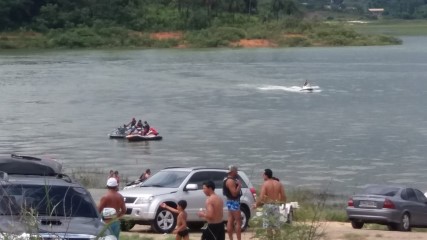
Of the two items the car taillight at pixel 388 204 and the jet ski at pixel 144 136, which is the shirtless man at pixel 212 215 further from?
the jet ski at pixel 144 136

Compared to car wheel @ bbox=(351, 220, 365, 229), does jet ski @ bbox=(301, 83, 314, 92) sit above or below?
below

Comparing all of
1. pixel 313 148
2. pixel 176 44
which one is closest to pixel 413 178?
pixel 313 148

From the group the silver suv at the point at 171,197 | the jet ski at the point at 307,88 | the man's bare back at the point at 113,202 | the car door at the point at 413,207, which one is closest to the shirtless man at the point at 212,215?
the man's bare back at the point at 113,202

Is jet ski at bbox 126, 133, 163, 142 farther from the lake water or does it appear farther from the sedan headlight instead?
the sedan headlight

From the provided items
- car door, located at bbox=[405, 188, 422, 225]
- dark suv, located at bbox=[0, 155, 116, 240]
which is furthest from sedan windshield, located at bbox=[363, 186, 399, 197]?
dark suv, located at bbox=[0, 155, 116, 240]

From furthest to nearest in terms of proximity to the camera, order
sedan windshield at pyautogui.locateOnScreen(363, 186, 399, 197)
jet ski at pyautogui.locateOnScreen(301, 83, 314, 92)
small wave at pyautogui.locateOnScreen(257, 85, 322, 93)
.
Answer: small wave at pyautogui.locateOnScreen(257, 85, 322, 93) → jet ski at pyautogui.locateOnScreen(301, 83, 314, 92) → sedan windshield at pyautogui.locateOnScreen(363, 186, 399, 197)

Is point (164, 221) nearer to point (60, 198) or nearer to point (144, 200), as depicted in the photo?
point (144, 200)

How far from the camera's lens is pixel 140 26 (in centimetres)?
15062

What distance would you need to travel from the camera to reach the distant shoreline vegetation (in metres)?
144

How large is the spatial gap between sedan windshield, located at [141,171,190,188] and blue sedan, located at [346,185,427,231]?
4901 millimetres

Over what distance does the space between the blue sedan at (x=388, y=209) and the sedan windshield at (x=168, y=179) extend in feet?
16.1

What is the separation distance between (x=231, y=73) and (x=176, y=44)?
5028cm

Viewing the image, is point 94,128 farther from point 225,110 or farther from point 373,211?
point 373,211

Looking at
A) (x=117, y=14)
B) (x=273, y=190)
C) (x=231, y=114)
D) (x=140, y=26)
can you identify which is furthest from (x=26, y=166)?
(x=117, y=14)
